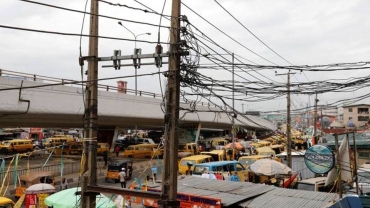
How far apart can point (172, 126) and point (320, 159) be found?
504 cm

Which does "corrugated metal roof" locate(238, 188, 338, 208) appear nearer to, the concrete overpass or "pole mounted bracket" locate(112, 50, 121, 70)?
the concrete overpass

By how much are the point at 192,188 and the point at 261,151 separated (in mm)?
20606

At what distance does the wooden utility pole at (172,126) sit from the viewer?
7133 millimetres

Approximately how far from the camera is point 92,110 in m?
8.32

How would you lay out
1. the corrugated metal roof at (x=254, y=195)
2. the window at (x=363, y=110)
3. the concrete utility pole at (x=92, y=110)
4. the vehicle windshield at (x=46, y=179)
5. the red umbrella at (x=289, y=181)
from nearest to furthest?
the concrete utility pole at (x=92, y=110), the corrugated metal roof at (x=254, y=195), the red umbrella at (x=289, y=181), the vehicle windshield at (x=46, y=179), the window at (x=363, y=110)

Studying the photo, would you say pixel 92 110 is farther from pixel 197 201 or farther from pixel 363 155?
pixel 363 155

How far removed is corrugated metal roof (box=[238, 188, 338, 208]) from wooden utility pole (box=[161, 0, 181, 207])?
317 cm

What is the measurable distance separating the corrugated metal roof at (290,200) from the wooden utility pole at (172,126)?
3.17 metres

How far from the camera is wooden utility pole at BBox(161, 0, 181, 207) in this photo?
7.13 m

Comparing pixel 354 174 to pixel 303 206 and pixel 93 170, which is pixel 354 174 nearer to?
pixel 303 206

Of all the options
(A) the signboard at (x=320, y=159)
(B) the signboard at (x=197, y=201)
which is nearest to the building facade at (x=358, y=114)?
(A) the signboard at (x=320, y=159)

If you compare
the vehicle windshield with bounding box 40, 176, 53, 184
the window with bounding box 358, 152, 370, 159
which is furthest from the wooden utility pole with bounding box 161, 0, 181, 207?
the window with bounding box 358, 152, 370, 159

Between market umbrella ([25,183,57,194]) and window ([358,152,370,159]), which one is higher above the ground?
window ([358,152,370,159])

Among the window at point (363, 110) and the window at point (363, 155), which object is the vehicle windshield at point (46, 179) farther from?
the window at point (363, 110)
